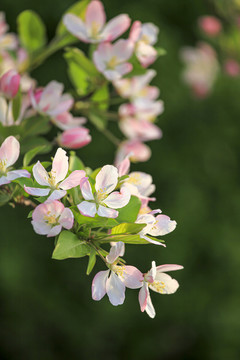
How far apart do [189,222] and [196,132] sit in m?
0.53

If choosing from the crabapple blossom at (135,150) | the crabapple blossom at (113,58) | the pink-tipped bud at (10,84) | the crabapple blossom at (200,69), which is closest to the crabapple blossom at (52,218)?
the pink-tipped bud at (10,84)

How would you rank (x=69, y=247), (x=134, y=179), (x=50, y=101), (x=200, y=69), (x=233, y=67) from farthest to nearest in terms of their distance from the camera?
1. (x=200, y=69)
2. (x=233, y=67)
3. (x=50, y=101)
4. (x=134, y=179)
5. (x=69, y=247)

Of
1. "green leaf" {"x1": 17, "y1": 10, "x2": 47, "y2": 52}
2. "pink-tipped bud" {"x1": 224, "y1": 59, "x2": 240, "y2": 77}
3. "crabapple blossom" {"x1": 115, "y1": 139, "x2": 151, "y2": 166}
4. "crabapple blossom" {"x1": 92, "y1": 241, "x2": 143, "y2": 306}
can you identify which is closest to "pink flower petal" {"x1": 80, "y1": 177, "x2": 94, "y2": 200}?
"crabapple blossom" {"x1": 92, "y1": 241, "x2": 143, "y2": 306}

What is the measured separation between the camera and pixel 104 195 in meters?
0.82

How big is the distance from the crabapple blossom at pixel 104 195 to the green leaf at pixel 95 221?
1 centimetres

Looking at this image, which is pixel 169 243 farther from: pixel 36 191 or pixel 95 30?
pixel 36 191

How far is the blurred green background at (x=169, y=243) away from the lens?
2.75 metres

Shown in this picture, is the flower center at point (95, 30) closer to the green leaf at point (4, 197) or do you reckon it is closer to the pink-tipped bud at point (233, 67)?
the green leaf at point (4, 197)

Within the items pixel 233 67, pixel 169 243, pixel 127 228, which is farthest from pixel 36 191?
pixel 169 243

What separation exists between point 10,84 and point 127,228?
Result: 1.31 feet

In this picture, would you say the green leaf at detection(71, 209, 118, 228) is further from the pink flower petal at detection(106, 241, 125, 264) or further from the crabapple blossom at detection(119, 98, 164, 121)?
the crabapple blossom at detection(119, 98, 164, 121)

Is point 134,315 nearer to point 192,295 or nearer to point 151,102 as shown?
point 192,295

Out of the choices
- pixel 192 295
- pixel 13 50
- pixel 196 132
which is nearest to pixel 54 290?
pixel 192 295

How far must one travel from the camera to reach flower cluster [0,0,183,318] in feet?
2.59
